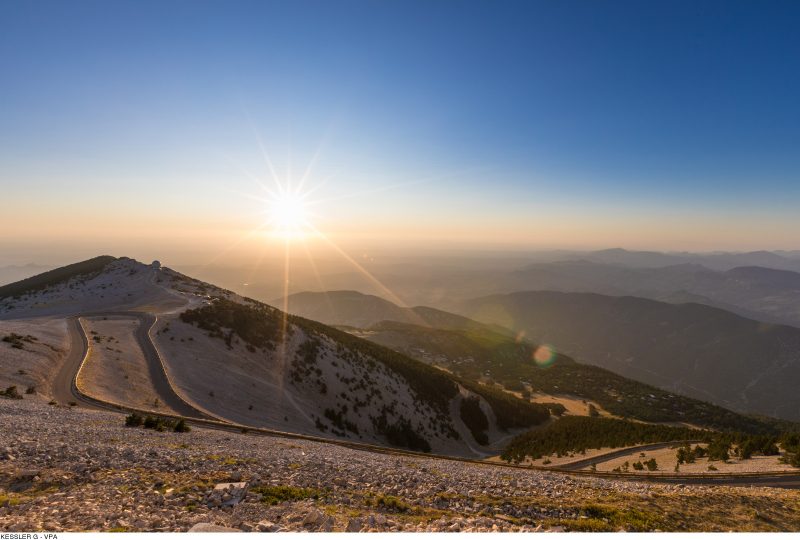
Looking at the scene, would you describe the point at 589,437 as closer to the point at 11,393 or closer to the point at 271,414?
the point at 271,414

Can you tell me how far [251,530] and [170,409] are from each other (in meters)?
23.9

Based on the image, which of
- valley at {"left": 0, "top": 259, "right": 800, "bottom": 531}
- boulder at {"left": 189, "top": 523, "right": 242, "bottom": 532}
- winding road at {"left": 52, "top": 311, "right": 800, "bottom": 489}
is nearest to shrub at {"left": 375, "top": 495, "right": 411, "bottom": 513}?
valley at {"left": 0, "top": 259, "right": 800, "bottom": 531}

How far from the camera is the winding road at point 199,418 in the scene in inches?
792

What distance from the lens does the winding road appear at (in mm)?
20109

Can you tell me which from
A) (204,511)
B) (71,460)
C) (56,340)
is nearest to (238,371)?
(56,340)

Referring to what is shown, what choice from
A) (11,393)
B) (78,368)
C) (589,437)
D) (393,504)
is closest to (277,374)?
(78,368)

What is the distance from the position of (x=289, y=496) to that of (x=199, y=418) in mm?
19787

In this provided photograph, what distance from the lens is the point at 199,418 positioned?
85.7 ft

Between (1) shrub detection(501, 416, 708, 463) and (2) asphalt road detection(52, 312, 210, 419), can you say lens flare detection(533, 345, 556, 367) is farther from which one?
(2) asphalt road detection(52, 312, 210, 419)

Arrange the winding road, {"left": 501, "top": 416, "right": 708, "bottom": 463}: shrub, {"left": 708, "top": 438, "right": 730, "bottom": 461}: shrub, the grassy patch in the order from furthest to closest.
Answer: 1. {"left": 501, "top": 416, "right": 708, "bottom": 463}: shrub
2. {"left": 708, "top": 438, "right": 730, "bottom": 461}: shrub
3. the winding road
4. the grassy patch

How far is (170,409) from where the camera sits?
26984 mm

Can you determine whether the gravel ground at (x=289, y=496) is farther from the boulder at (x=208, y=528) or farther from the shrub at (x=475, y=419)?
the shrub at (x=475, y=419)

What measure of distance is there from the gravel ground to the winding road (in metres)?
4.10

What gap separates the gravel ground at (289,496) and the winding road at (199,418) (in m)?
4.10
